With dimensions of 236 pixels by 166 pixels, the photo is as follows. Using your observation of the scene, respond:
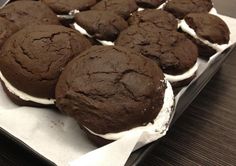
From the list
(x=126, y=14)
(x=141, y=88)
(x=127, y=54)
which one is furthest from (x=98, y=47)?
(x=126, y=14)

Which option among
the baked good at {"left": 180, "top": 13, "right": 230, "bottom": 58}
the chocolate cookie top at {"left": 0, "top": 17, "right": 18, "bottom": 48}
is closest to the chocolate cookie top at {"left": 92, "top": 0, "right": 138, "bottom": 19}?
the baked good at {"left": 180, "top": 13, "right": 230, "bottom": 58}

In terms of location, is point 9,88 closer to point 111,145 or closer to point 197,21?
point 111,145

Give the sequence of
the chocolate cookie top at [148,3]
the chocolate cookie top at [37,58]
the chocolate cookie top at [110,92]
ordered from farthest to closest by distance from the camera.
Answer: the chocolate cookie top at [148,3], the chocolate cookie top at [37,58], the chocolate cookie top at [110,92]

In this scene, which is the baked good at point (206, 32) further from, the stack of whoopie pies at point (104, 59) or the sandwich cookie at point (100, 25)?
the sandwich cookie at point (100, 25)

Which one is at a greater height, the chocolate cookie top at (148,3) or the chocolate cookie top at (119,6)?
the chocolate cookie top at (119,6)

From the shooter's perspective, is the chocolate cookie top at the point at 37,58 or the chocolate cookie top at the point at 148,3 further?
the chocolate cookie top at the point at 148,3

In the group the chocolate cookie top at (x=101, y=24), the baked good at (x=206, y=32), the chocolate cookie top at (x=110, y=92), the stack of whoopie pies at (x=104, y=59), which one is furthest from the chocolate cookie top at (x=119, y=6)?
the chocolate cookie top at (x=110, y=92)

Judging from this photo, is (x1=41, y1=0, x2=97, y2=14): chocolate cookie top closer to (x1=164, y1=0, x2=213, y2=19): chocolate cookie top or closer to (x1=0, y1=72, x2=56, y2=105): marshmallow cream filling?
(x1=164, y1=0, x2=213, y2=19): chocolate cookie top
